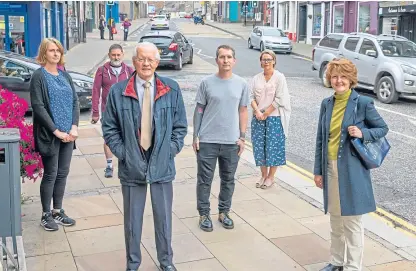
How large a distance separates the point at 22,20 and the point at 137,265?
65.7 feet

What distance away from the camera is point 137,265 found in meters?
4.30

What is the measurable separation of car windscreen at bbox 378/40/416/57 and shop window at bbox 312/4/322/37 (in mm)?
22080

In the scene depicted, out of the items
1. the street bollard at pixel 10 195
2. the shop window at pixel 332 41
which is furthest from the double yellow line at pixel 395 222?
the shop window at pixel 332 41

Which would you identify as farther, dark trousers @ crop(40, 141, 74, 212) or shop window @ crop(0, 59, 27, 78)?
shop window @ crop(0, 59, 27, 78)

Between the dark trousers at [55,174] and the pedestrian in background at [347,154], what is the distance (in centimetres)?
244

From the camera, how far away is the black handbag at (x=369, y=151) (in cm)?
405

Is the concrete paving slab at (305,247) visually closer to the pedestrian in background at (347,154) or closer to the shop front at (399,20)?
the pedestrian in background at (347,154)

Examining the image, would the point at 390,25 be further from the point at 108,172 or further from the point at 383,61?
the point at 108,172

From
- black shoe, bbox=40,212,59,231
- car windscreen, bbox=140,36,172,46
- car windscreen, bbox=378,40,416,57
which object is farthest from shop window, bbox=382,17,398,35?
black shoe, bbox=40,212,59,231

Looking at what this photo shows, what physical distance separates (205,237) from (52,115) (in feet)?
5.99

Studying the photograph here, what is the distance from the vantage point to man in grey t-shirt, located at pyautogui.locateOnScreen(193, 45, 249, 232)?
204 inches

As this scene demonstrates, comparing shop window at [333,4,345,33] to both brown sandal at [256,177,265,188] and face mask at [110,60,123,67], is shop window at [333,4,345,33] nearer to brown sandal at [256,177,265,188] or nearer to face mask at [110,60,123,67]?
brown sandal at [256,177,265,188]

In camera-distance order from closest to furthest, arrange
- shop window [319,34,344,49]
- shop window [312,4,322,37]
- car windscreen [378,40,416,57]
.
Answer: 1. car windscreen [378,40,416,57]
2. shop window [319,34,344,49]
3. shop window [312,4,322,37]

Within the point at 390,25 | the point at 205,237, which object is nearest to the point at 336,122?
the point at 205,237
